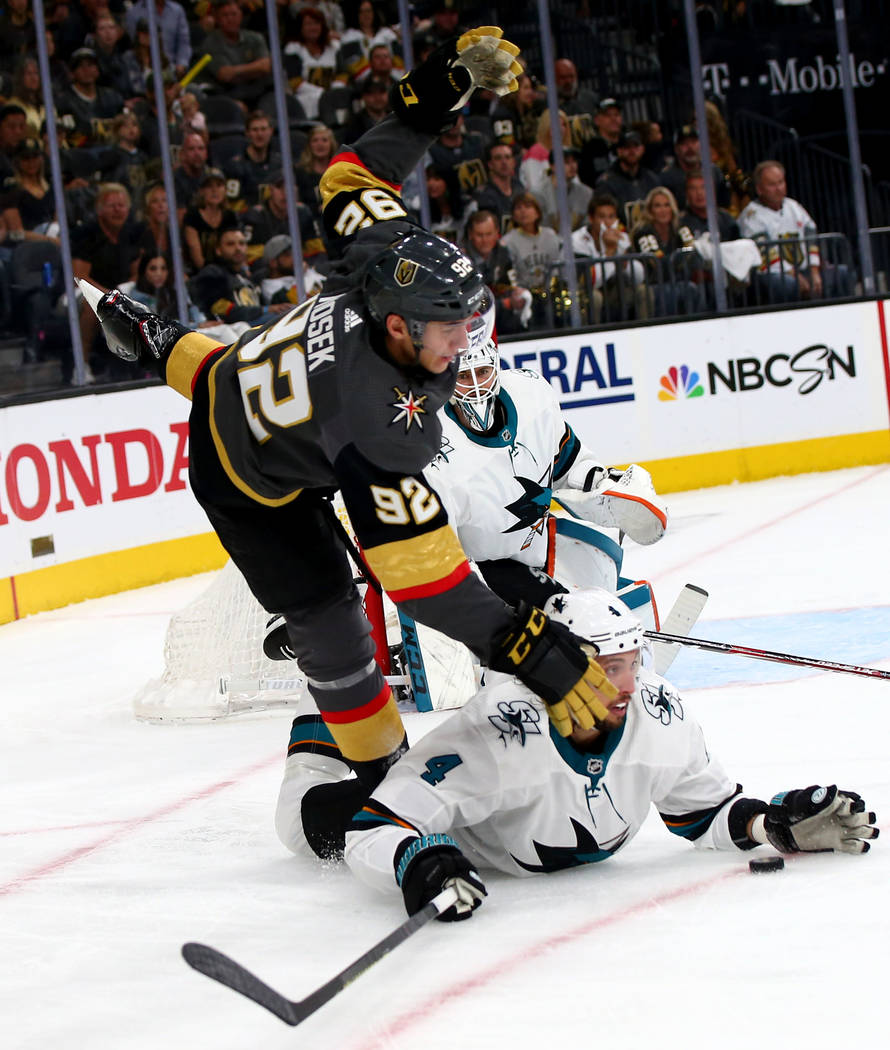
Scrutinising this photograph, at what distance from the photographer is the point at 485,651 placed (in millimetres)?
2463

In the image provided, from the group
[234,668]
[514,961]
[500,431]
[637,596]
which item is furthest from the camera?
[234,668]

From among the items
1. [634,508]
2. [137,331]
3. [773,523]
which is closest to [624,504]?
[634,508]

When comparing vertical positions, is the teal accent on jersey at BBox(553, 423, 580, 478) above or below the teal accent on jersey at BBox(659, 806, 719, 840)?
above

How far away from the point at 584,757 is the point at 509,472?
111cm

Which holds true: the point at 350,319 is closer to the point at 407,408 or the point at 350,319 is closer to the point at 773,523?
the point at 407,408

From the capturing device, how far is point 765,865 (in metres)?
2.66

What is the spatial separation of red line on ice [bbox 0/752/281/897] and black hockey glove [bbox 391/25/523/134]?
5.22ft

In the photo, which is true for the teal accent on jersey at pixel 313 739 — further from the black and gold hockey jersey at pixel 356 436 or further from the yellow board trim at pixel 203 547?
the yellow board trim at pixel 203 547

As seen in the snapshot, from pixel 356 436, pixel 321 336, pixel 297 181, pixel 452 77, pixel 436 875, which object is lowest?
pixel 436 875

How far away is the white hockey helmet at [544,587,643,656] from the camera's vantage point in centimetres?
257

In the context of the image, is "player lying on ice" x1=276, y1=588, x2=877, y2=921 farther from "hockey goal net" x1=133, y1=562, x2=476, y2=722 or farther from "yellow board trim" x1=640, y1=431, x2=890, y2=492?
"yellow board trim" x1=640, y1=431, x2=890, y2=492

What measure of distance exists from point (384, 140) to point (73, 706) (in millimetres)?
2296

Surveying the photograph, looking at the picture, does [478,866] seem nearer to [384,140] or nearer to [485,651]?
[485,651]

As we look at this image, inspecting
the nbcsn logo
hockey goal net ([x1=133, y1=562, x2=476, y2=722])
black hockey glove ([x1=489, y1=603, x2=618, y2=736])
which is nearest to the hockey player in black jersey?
black hockey glove ([x1=489, y1=603, x2=618, y2=736])
